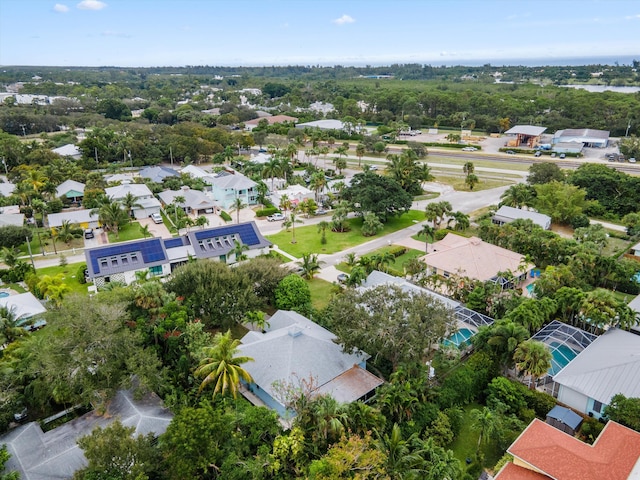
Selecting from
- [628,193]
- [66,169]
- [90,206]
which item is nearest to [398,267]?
[628,193]

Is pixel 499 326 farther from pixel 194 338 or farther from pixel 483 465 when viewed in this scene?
pixel 194 338

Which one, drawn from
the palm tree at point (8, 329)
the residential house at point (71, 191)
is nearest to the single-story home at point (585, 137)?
the residential house at point (71, 191)

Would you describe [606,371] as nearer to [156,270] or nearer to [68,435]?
[68,435]

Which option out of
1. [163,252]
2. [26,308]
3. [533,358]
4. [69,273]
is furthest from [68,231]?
[533,358]

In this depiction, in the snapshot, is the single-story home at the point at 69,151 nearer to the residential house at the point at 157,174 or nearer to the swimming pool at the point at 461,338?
the residential house at the point at 157,174

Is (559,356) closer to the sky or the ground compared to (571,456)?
closer to the ground
